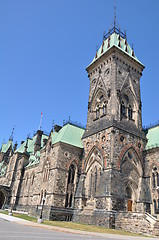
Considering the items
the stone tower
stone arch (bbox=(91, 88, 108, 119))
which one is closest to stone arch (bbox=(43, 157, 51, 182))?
the stone tower

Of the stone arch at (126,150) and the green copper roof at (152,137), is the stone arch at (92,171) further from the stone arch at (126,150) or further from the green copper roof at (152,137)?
the green copper roof at (152,137)

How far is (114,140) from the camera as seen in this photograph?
97.8 feet

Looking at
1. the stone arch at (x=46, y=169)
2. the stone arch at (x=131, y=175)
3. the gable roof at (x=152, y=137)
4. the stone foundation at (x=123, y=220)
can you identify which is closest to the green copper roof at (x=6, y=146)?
the stone arch at (x=46, y=169)

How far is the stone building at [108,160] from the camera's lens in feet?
88.2

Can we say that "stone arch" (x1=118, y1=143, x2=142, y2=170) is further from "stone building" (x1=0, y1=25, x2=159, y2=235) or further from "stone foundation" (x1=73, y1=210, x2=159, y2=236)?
"stone foundation" (x1=73, y1=210, x2=159, y2=236)

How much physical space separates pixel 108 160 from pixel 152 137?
10207 mm

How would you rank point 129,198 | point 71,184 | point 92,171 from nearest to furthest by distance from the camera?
point 129,198
point 92,171
point 71,184

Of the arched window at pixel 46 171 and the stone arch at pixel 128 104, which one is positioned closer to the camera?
the arched window at pixel 46 171

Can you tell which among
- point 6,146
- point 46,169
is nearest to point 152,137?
point 46,169

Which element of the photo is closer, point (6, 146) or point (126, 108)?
point (126, 108)

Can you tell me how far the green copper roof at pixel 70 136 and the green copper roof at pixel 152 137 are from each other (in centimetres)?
1115

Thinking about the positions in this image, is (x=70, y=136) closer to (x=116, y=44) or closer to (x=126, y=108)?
(x=126, y=108)

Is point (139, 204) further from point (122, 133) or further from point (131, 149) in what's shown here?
point (122, 133)

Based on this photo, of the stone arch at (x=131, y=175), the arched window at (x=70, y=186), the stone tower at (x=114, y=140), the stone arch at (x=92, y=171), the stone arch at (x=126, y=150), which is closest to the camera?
the stone tower at (x=114, y=140)
